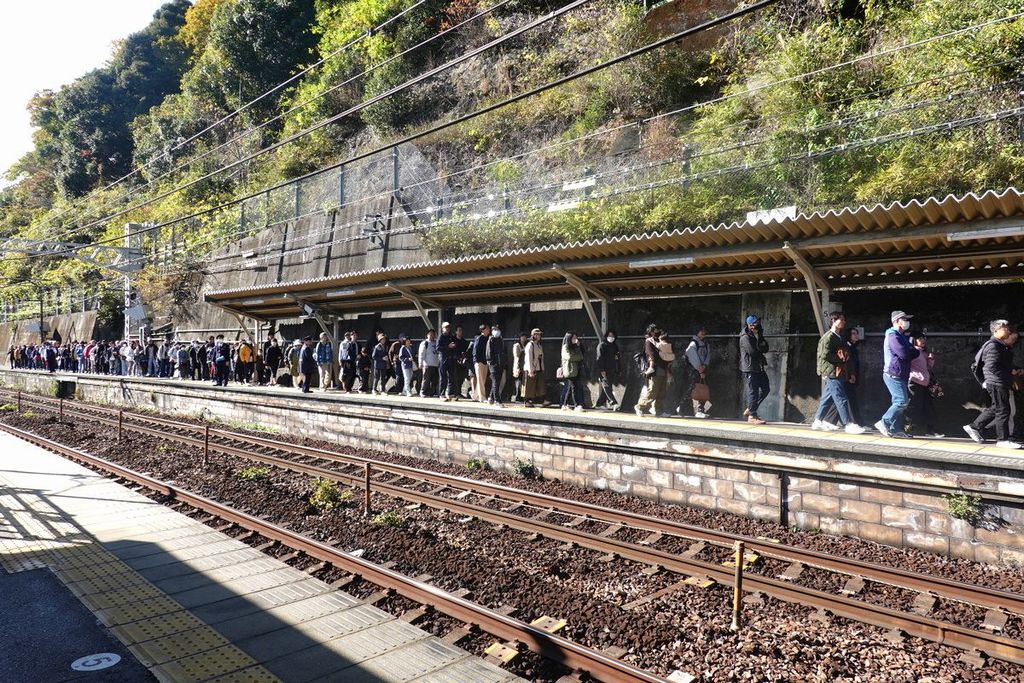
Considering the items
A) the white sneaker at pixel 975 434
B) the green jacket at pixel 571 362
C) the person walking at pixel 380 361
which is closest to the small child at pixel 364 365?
the person walking at pixel 380 361

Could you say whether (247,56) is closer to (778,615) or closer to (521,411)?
(521,411)

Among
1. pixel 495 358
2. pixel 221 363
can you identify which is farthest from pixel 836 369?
pixel 221 363

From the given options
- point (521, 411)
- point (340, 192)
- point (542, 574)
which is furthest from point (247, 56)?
point (542, 574)

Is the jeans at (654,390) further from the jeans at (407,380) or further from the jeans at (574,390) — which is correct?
the jeans at (407,380)

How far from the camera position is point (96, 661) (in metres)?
5.25

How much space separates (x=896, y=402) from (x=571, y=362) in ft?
19.2

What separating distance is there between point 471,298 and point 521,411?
4.35 m

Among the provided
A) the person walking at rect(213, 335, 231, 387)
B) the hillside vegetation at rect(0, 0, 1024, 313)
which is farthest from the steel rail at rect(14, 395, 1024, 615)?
the person walking at rect(213, 335, 231, 387)

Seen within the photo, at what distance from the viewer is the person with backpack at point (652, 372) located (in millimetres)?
12117

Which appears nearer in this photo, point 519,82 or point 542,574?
point 542,574

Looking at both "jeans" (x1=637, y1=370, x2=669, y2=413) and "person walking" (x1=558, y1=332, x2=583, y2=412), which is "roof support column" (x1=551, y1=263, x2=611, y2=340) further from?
"jeans" (x1=637, y1=370, x2=669, y2=413)

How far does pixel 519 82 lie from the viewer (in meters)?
26.8

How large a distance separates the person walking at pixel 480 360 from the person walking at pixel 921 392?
8.04 m

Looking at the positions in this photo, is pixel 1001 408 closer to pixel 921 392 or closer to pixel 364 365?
pixel 921 392
